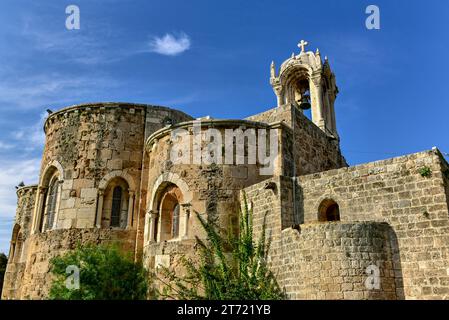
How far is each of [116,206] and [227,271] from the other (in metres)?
5.41

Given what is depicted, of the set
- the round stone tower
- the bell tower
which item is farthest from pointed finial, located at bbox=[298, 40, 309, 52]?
the round stone tower

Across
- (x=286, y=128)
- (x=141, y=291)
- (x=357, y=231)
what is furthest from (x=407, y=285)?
(x=141, y=291)

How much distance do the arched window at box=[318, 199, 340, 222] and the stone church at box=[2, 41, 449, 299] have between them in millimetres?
27

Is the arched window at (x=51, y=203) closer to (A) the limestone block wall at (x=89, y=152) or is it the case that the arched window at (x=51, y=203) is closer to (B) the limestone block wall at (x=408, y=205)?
(A) the limestone block wall at (x=89, y=152)

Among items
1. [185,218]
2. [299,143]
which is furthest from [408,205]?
[185,218]

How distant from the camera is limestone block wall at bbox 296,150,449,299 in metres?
8.51

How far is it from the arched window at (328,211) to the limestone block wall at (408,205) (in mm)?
135

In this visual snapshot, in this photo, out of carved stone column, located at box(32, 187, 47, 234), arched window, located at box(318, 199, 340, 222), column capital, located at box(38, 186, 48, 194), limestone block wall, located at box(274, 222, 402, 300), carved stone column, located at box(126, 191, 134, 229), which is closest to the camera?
limestone block wall, located at box(274, 222, 402, 300)

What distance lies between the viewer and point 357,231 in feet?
29.9

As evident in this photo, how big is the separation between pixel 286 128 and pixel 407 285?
6.01m

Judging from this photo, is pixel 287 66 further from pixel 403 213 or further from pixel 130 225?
pixel 403 213

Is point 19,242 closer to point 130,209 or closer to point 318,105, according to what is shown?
point 130,209

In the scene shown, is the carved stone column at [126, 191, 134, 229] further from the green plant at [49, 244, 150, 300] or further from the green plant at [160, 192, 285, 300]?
the green plant at [160, 192, 285, 300]
